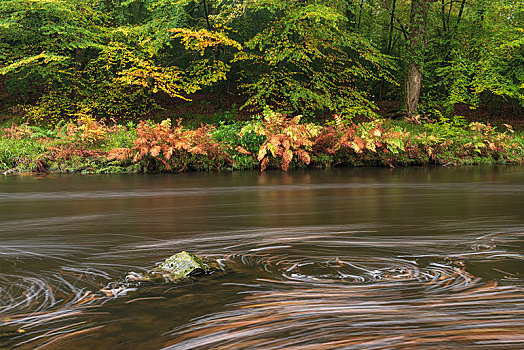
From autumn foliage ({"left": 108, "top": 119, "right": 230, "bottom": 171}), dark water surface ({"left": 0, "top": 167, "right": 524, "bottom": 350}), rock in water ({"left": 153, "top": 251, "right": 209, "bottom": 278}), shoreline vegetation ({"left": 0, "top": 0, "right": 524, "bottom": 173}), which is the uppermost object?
shoreline vegetation ({"left": 0, "top": 0, "right": 524, "bottom": 173})

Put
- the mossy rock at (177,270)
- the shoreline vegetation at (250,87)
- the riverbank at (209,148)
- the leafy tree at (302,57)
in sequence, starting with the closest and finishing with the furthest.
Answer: the mossy rock at (177,270) → the riverbank at (209,148) → the shoreline vegetation at (250,87) → the leafy tree at (302,57)

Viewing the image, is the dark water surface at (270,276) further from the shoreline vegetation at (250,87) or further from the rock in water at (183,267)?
the shoreline vegetation at (250,87)

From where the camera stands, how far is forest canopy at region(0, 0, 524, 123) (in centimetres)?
1622

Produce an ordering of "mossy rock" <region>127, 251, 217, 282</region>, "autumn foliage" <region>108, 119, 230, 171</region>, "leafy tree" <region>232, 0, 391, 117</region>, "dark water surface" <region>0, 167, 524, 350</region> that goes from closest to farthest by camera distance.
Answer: "dark water surface" <region>0, 167, 524, 350</region> < "mossy rock" <region>127, 251, 217, 282</region> < "autumn foliage" <region>108, 119, 230, 171</region> < "leafy tree" <region>232, 0, 391, 117</region>

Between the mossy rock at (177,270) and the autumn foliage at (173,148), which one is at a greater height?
the autumn foliage at (173,148)

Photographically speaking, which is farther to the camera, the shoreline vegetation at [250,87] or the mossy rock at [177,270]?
the shoreline vegetation at [250,87]

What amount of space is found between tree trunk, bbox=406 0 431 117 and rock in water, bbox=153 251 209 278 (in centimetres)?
1623

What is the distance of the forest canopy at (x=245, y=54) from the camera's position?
16.2 meters

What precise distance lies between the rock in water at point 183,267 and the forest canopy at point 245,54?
41.5 ft

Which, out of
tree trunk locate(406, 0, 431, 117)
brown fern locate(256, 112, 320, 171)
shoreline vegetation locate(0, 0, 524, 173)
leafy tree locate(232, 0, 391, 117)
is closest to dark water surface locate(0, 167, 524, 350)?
brown fern locate(256, 112, 320, 171)

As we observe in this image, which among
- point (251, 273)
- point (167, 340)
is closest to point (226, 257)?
point (251, 273)

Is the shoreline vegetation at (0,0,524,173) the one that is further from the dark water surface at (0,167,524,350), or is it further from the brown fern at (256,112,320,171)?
the dark water surface at (0,167,524,350)

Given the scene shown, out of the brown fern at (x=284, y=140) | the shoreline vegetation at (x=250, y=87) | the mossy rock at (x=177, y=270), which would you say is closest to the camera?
the mossy rock at (x=177, y=270)

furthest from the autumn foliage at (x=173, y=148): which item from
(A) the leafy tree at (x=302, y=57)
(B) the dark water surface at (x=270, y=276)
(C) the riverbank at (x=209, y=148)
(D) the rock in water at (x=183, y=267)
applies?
(D) the rock in water at (x=183, y=267)
